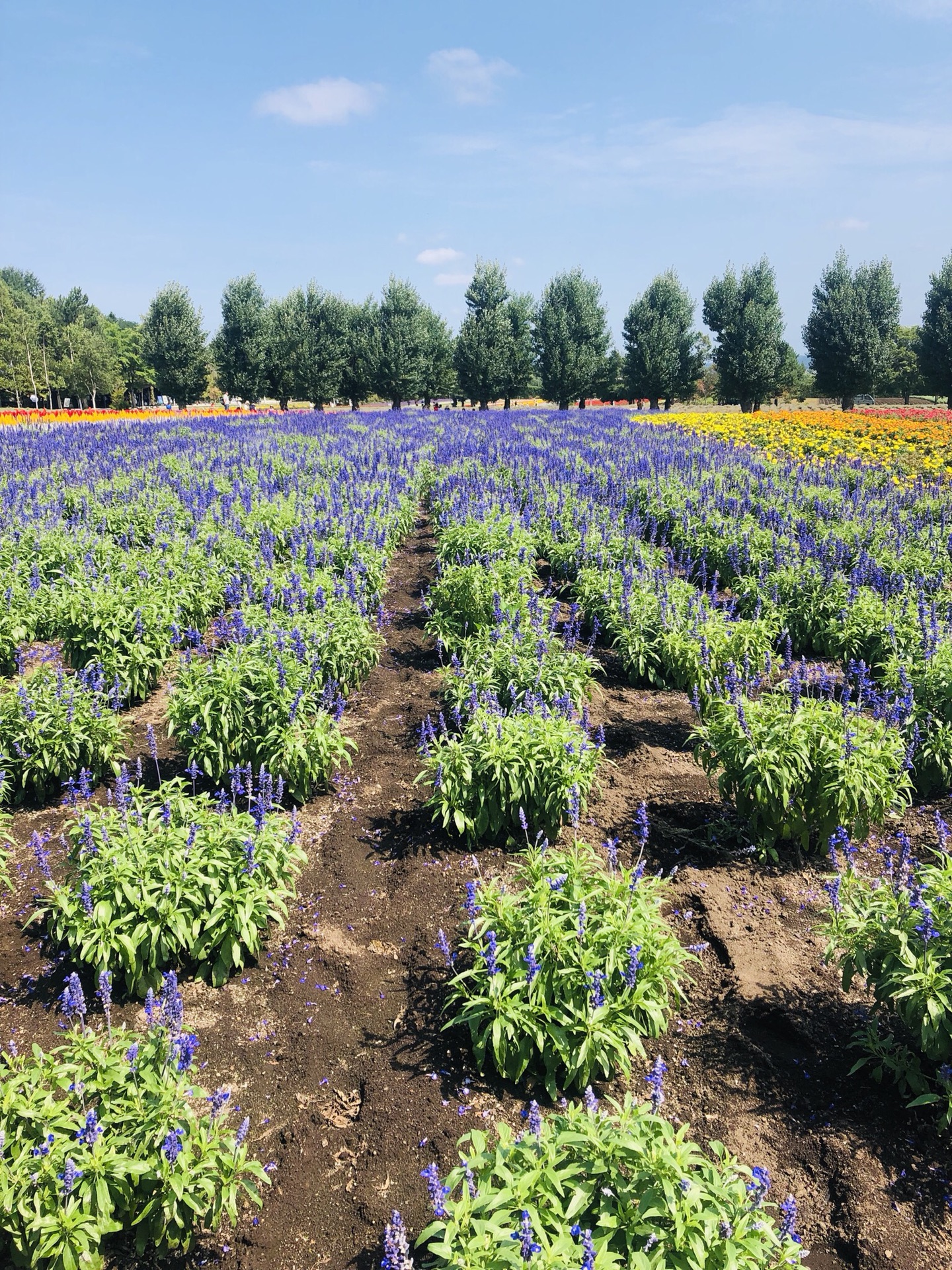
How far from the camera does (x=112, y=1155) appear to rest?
2.75m

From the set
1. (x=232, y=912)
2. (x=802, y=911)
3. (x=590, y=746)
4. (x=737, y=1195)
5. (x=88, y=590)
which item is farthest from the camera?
(x=88, y=590)

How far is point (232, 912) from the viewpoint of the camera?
4.22 metres

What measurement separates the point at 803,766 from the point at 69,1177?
14.9 ft

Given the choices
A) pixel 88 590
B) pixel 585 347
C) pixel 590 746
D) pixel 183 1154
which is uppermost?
pixel 585 347

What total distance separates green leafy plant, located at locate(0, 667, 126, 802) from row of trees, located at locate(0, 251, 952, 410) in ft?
174

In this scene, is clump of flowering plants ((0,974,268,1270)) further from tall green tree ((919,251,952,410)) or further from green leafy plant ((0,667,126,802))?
tall green tree ((919,251,952,410))

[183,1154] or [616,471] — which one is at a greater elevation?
[616,471]

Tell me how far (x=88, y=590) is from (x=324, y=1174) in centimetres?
664

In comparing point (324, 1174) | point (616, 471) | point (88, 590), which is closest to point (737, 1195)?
point (324, 1174)

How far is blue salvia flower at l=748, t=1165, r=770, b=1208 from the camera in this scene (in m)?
2.25

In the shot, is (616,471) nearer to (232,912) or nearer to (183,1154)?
(232,912)

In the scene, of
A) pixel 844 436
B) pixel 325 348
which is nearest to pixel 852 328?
pixel 844 436

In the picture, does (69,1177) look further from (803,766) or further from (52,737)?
(803,766)

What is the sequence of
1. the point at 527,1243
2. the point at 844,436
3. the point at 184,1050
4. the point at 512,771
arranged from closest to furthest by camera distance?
the point at 527,1243
the point at 184,1050
the point at 512,771
the point at 844,436
